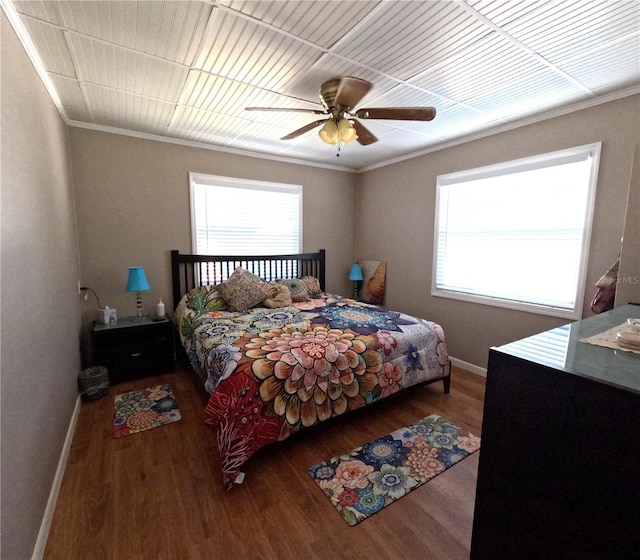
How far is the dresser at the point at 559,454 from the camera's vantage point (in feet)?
2.58

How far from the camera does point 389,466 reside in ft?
6.30

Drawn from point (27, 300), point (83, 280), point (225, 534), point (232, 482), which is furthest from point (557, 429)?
point (83, 280)

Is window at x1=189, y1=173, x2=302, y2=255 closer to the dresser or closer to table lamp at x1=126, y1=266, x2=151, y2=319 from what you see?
table lamp at x1=126, y1=266, x2=151, y2=319

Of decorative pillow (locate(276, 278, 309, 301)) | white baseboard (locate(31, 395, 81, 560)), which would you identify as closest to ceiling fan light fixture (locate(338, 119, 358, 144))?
decorative pillow (locate(276, 278, 309, 301))

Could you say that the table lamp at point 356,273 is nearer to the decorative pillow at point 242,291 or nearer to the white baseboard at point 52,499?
the decorative pillow at point 242,291

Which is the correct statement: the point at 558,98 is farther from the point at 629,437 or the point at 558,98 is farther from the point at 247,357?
the point at 247,357

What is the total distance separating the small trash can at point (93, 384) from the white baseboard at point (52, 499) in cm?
39

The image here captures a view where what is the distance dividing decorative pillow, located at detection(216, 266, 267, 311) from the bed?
0.4 inches

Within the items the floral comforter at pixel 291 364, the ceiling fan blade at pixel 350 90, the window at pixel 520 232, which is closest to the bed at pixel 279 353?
the floral comforter at pixel 291 364

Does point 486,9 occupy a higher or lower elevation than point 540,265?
higher

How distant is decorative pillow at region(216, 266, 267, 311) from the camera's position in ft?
10.7

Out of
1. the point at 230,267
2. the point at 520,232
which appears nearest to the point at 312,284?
the point at 230,267

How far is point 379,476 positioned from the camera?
1838 mm

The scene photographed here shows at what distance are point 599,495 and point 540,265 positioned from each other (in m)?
2.49
